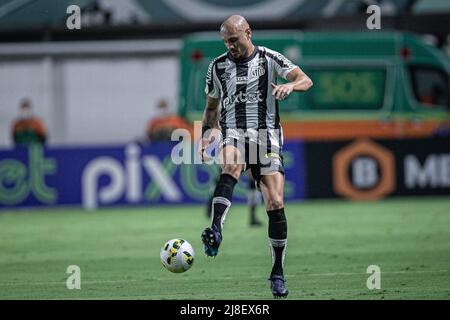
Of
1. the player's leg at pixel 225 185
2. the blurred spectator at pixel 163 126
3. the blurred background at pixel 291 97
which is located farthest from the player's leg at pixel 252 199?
the blurred spectator at pixel 163 126

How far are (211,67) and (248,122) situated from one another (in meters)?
0.64

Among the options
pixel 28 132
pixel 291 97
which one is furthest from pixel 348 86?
pixel 28 132

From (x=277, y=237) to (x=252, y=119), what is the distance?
1084 millimetres

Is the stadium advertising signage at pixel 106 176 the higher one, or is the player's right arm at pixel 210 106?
the stadium advertising signage at pixel 106 176

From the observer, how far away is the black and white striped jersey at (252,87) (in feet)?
31.7

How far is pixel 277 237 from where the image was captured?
9531 mm

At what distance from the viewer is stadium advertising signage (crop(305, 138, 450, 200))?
70.5 ft

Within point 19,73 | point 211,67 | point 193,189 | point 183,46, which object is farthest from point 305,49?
point 211,67

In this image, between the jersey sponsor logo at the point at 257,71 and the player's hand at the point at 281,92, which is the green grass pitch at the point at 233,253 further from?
the jersey sponsor logo at the point at 257,71

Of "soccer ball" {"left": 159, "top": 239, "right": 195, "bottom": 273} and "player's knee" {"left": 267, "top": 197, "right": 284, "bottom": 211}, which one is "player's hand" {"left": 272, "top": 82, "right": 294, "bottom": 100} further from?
"soccer ball" {"left": 159, "top": 239, "right": 195, "bottom": 273}

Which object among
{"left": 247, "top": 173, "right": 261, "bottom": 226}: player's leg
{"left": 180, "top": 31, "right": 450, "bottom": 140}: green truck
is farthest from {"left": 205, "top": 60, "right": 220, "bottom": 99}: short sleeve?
{"left": 180, "top": 31, "right": 450, "bottom": 140}: green truck

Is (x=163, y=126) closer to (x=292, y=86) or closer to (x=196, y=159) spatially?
(x=196, y=159)

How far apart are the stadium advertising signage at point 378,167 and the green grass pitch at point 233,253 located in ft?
1.86
